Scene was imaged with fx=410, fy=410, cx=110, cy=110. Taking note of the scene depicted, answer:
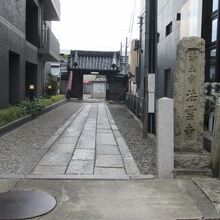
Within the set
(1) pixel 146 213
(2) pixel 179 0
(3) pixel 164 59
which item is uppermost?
(2) pixel 179 0

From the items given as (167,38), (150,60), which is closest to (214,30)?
(150,60)

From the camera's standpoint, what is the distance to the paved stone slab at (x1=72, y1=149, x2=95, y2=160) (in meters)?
9.05

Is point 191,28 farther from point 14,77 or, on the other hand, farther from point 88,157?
point 14,77

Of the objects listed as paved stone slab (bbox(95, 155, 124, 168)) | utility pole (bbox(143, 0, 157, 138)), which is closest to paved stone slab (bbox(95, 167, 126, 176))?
paved stone slab (bbox(95, 155, 124, 168))

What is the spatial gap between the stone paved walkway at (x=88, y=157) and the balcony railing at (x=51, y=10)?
51.8 feet

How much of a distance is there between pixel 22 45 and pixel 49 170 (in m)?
12.3

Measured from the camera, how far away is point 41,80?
88.3 ft

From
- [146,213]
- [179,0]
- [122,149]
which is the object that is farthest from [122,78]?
[146,213]

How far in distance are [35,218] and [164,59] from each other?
53.6 feet

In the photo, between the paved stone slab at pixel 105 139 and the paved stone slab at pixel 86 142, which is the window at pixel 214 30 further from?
the paved stone slab at pixel 86 142

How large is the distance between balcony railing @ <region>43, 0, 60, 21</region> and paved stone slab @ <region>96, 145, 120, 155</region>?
17854mm

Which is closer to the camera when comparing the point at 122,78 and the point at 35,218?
the point at 35,218

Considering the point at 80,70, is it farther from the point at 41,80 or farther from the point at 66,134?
the point at 66,134

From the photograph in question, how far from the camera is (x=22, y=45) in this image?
1903cm
